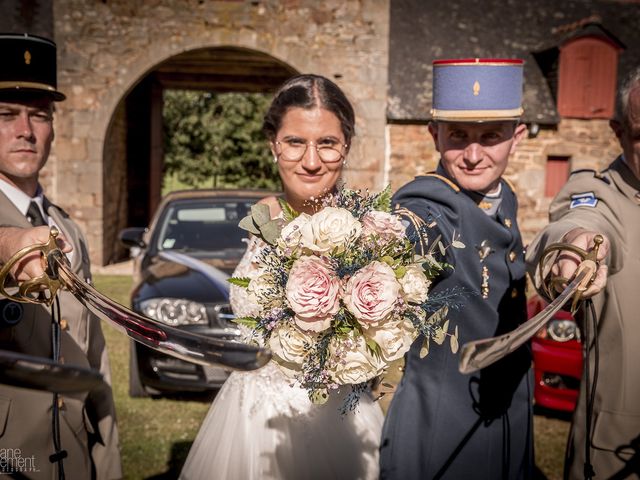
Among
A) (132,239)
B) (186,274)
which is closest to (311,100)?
(186,274)

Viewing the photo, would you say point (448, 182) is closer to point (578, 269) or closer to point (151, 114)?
point (578, 269)

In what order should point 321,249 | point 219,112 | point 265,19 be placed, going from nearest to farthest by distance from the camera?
point 321,249 < point 265,19 < point 219,112

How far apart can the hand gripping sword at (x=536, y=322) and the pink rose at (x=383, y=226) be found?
372mm

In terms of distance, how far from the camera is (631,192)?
8.59 feet

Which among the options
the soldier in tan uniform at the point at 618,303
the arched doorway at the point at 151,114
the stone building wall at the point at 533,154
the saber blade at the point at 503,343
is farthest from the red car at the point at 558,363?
the arched doorway at the point at 151,114

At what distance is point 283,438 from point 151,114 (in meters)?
17.3

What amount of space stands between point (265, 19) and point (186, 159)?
19162 mm

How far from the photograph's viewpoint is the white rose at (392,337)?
1.86 m

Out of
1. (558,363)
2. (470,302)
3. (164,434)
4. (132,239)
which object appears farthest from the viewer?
(132,239)

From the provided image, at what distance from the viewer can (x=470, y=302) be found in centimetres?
246

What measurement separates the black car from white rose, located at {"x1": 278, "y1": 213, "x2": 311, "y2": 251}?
133 inches

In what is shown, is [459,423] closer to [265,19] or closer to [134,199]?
[265,19]

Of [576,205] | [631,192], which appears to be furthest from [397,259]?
[631,192]

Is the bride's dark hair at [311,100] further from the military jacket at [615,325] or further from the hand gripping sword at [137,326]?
the hand gripping sword at [137,326]
